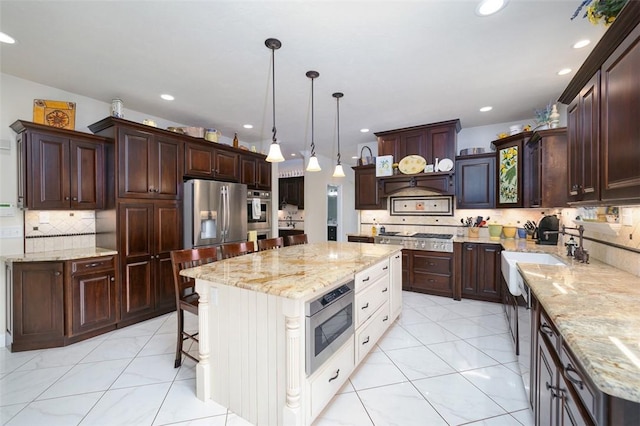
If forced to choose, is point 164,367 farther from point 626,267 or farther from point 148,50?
point 626,267

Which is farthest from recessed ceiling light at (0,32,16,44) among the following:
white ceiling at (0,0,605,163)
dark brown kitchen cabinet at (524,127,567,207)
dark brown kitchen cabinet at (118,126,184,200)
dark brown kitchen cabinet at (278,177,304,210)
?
dark brown kitchen cabinet at (278,177,304,210)

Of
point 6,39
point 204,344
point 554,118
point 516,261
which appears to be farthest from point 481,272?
point 6,39

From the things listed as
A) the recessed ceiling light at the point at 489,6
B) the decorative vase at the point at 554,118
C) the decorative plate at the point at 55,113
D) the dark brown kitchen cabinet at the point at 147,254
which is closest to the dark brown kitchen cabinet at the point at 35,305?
the dark brown kitchen cabinet at the point at 147,254

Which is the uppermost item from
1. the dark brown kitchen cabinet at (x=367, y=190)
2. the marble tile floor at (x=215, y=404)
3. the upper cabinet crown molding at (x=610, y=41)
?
the upper cabinet crown molding at (x=610, y=41)

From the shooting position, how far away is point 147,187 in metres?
3.23

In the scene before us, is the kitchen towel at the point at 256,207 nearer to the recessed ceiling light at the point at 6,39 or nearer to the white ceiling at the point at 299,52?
the white ceiling at the point at 299,52

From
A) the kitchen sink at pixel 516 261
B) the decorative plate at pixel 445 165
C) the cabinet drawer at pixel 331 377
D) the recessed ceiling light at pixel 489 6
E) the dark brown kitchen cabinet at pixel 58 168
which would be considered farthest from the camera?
the decorative plate at pixel 445 165

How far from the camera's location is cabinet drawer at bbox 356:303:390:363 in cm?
211

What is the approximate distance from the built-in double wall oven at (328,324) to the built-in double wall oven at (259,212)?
9.55 feet

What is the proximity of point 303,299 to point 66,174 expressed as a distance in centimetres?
302

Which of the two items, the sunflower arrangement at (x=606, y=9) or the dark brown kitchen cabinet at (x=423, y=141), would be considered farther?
the dark brown kitchen cabinet at (x=423, y=141)

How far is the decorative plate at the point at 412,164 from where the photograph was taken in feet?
14.2

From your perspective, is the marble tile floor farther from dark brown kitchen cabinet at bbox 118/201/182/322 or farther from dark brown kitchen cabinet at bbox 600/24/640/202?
dark brown kitchen cabinet at bbox 600/24/640/202

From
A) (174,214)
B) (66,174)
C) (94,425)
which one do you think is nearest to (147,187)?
(174,214)
